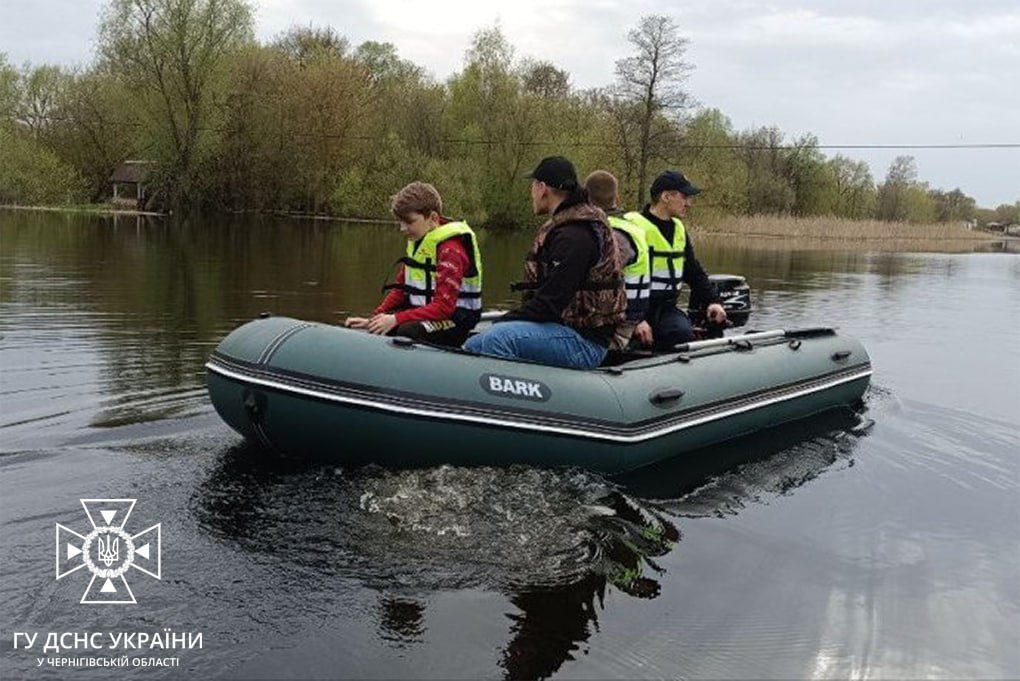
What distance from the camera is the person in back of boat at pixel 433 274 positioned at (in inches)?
203

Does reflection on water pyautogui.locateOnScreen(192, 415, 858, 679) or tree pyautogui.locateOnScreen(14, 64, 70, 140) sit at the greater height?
tree pyautogui.locateOnScreen(14, 64, 70, 140)

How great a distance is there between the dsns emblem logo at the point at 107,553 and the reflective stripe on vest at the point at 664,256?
3737mm

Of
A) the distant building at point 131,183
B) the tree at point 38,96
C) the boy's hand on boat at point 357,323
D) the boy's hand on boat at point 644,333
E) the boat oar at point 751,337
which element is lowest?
the boat oar at point 751,337

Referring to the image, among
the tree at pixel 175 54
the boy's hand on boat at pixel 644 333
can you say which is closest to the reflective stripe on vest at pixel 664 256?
the boy's hand on boat at pixel 644 333

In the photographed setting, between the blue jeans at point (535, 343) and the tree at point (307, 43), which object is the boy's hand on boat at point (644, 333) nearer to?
the blue jeans at point (535, 343)

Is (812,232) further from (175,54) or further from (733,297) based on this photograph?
(733,297)

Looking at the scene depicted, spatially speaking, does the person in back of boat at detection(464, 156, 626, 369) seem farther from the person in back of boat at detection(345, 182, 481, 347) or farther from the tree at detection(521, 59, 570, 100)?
the tree at detection(521, 59, 570, 100)

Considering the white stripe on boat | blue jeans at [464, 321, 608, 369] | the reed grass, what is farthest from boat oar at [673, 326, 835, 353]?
the reed grass

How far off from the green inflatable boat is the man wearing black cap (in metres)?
1.11

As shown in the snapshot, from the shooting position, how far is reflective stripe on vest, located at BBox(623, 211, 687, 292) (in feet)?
20.8

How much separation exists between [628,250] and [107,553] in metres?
3.40

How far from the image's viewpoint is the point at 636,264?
572 cm

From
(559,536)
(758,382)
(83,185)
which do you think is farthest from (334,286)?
(83,185)

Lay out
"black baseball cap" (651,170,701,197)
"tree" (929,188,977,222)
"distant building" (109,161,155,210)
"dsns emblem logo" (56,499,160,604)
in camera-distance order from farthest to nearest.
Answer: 1. "tree" (929,188,977,222)
2. "distant building" (109,161,155,210)
3. "black baseball cap" (651,170,701,197)
4. "dsns emblem logo" (56,499,160,604)
